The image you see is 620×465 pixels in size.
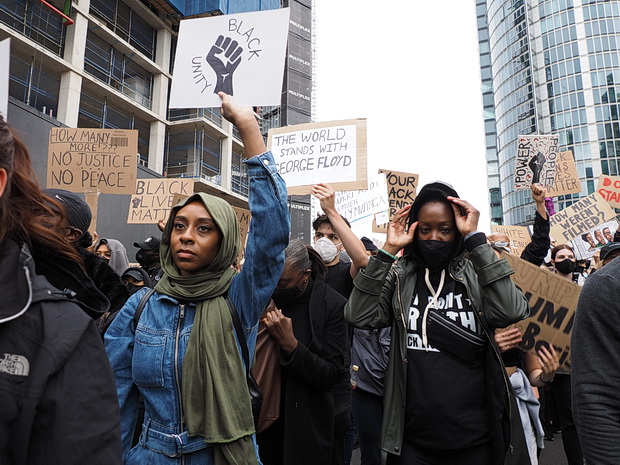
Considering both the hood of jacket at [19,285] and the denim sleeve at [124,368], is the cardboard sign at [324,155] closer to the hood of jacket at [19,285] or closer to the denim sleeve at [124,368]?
the denim sleeve at [124,368]

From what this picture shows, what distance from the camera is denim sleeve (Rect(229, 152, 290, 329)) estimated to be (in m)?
1.81

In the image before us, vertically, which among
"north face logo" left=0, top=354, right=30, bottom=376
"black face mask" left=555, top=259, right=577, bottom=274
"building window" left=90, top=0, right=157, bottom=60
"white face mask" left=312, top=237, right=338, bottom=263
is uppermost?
"building window" left=90, top=0, right=157, bottom=60

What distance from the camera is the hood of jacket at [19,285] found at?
2.83 feet

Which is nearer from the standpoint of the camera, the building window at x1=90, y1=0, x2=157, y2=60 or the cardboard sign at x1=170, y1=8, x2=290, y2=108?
the cardboard sign at x1=170, y1=8, x2=290, y2=108

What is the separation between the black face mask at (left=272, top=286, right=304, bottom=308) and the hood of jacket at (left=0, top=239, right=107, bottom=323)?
194 cm

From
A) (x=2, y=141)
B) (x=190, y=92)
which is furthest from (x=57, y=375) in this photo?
(x=190, y=92)

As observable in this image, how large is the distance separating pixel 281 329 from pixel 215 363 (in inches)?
34.5

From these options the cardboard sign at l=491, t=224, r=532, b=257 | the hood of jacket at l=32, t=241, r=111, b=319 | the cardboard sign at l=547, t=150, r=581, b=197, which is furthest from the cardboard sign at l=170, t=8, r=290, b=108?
the cardboard sign at l=491, t=224, r=532, b=257

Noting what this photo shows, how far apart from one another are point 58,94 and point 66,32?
8.00 feet

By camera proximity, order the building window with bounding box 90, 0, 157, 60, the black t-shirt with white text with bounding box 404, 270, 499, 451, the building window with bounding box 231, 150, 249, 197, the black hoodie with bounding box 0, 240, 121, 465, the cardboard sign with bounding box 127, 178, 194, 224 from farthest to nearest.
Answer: the building window with bounding box 231, 150, 249, 197 < the building window with bounding box 90, 0, 157, 60 < the cardboard sign with bounding box 127, 178, 194, 224 < the black t-shirt with white text with bounding box 404, 270, 499, 451 < the black hoodie with bounding box 0, 240, 121, 465

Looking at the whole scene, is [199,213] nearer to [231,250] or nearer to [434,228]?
[231,250]

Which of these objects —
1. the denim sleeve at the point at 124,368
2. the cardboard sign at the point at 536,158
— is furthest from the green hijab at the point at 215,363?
the cardboard sign at the point at 536,158

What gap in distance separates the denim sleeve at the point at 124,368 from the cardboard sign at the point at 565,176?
293 inches

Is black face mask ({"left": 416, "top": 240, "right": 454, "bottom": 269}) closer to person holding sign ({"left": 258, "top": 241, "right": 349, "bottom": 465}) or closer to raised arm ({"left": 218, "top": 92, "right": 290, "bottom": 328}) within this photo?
person holding sign ({"left": 258, "top": 241, "right": 349, "bottom": 465})
